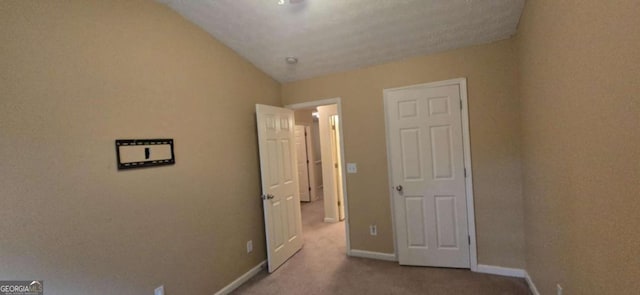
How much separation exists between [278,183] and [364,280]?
1391 mm

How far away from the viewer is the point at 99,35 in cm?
181

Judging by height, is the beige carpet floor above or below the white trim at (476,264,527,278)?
below

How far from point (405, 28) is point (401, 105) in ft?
2.62

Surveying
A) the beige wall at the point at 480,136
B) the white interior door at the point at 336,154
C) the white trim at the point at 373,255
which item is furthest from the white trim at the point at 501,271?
the white interior door at the point at 336,154

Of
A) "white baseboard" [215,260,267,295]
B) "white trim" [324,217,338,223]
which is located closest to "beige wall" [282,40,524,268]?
"white baseboard" [215,260,267,295]

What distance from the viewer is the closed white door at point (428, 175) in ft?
9.20

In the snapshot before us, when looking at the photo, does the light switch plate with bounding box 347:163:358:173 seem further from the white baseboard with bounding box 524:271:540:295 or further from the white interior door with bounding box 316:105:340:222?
the white baseboard with bounding box 524:271:540:295

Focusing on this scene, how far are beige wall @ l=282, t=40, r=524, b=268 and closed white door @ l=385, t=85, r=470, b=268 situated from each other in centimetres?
Answer: 12

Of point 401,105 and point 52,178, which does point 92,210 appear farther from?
point 401,105

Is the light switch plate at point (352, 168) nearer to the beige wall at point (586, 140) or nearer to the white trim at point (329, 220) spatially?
the beige wall at point (586, 140)

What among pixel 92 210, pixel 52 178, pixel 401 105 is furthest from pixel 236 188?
pixel 401 105

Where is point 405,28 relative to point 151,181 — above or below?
above

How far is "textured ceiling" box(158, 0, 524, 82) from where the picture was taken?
87.2 inches

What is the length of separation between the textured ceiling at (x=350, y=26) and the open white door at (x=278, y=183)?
0.74 metres
